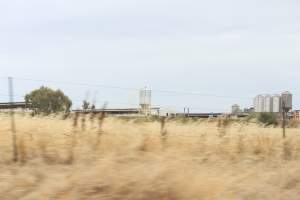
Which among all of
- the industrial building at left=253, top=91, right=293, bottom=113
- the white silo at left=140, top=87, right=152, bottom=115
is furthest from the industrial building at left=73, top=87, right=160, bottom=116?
the industrial building at left=253, top=91, right=293, bottom=113

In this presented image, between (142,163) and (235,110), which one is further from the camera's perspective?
(235,110)

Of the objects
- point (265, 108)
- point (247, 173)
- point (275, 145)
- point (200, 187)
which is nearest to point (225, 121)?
point (275, 145)

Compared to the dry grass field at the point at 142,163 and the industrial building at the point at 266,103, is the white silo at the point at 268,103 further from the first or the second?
the dry grass field at the point at 142,163

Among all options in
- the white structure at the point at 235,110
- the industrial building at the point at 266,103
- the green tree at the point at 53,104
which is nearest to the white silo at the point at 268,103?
the industrial building at the point at 266,103

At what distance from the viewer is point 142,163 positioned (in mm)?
7719

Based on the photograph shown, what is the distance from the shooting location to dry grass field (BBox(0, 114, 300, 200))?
6.79 m

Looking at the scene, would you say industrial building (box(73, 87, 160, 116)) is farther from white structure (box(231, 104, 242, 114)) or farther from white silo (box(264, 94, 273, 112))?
white silo (box(264, 94, 273, 112))

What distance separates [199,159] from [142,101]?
7702 mm

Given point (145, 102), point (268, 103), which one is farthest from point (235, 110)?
point (268, 103)

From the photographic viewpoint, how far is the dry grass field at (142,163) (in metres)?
6.79

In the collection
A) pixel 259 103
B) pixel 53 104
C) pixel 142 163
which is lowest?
pixel 142 163

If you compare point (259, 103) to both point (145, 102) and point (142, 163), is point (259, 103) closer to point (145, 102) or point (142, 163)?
point (145, 102)

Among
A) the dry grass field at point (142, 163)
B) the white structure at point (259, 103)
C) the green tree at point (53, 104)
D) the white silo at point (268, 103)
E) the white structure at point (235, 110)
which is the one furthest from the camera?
the white silo at point (268, 103)

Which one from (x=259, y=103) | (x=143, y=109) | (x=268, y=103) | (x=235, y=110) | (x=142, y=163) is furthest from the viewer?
(x=268, y=103)
